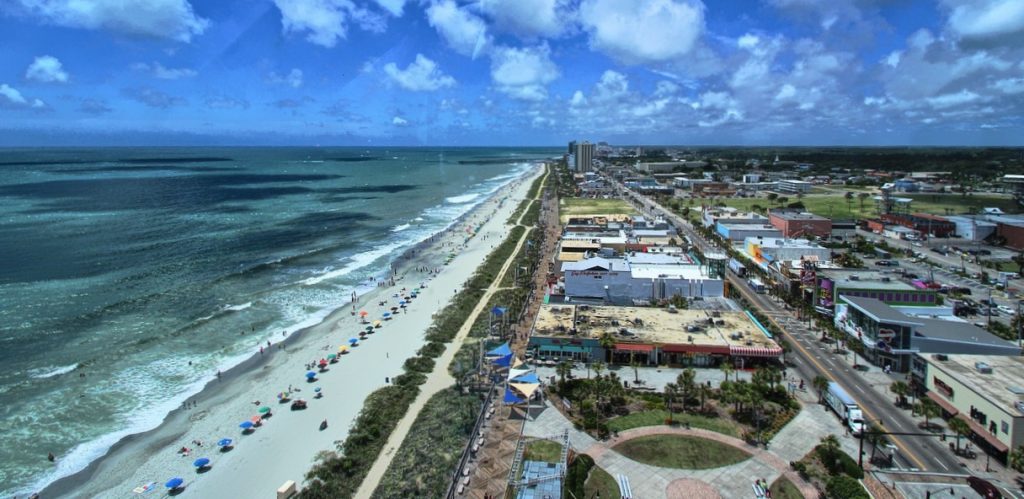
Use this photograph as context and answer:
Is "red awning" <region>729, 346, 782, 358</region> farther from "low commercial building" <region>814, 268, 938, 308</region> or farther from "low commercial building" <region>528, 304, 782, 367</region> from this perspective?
"low commercial building" <region>814, 268, 938, 308</region>

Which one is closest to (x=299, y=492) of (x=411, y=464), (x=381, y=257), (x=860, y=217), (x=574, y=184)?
(x=411, y=464)

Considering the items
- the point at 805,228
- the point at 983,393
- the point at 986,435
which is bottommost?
the point at 986,435

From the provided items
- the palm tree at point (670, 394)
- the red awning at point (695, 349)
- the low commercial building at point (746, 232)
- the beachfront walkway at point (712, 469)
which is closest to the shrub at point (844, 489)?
the beachfront walkway at point (712, 469)

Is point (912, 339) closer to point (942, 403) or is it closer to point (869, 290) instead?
point (942, 403)

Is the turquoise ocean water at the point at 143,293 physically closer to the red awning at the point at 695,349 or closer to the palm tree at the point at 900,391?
the red awning at the point at 695,349

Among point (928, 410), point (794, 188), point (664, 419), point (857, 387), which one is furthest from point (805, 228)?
point (794, 188)
